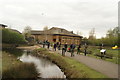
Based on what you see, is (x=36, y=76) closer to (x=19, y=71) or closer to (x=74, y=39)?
(x=19, y=71)

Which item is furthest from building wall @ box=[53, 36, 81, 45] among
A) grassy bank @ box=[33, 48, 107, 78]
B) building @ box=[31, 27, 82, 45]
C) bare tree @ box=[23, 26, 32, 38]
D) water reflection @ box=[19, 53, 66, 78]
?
grassy bank @ box=[33, 48, 107, 78]

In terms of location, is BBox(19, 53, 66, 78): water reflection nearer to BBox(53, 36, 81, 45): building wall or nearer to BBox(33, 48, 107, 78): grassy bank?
BBox(33, 48, 107, 78): grassy bank

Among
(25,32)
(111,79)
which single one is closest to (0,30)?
(25,32)

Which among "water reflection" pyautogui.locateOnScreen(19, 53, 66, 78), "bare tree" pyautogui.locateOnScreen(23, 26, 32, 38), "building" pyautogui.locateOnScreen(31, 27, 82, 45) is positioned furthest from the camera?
"bare tree" pyautogui.locateOnScreen(23, 26, 32, 38)

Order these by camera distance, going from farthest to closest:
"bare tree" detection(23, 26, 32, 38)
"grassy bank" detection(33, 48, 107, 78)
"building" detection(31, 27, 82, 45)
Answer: "bare tree" detection(23, 26, 32, 38), "building" detection(31, 27, 82, 45), "grassy bank" detection(33, 48, 107, 78)

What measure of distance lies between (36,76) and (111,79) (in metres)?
5.67

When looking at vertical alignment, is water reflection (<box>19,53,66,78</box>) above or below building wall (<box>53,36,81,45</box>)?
below

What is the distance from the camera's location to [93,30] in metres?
64.9

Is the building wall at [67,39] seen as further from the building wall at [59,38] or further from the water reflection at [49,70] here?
the water reflection at [49,70]

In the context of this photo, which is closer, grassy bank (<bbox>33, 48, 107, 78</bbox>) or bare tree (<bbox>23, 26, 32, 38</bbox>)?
grassy bank (<bbox>33, 48, 107, 78</bbox>)

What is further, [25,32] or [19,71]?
[25,32]

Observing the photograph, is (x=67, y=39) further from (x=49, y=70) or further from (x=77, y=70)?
(x=77, y=70)

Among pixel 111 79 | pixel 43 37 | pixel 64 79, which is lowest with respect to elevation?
pixel 64 79

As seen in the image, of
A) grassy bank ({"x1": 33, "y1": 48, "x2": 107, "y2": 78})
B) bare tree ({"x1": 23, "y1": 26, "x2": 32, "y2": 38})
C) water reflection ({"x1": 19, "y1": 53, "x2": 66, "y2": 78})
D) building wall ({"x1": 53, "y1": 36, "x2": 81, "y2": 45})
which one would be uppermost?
bare tree ({"x1": 23, "y1": 26, "x2": 32, "y2": 38})
